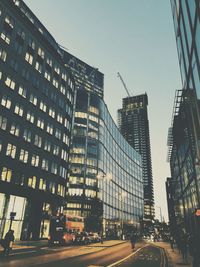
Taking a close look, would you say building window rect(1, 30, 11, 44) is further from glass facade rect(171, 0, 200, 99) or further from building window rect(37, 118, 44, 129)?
glass facade rect(171, 0, 200, 99)

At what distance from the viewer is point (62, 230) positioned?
35281 mm

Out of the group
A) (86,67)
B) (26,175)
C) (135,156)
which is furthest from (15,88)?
(86,67)

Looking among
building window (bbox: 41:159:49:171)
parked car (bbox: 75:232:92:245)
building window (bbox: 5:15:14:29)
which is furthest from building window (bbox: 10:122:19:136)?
parked car (bbox: 75:232:92:245)

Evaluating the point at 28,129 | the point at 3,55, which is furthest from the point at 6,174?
the point at 3,55

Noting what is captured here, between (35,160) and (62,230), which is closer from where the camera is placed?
(62,230)

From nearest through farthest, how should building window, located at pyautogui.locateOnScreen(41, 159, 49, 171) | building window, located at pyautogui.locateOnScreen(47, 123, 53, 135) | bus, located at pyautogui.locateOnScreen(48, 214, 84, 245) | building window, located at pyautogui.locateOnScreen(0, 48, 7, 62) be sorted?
1. bus, located at pyautogui.locateOnScreen(48, 214, 84, 245)
2. building window, located at pyautogui.locateOnScreen(0, 48, 7, 62)
3. building window, located at pyautogui.locateOnScreen(41, 159, 49, 171)
4. building window, located at pyautogui.locateOnScreen(47, 123, 53, 135)

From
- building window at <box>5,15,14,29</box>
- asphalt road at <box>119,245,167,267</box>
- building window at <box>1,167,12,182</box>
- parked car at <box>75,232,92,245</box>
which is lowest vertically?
asphalt road at <box>119,245,167,267</box>

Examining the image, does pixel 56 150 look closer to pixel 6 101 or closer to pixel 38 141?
pixel 38 141

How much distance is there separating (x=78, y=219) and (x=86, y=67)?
465 ft

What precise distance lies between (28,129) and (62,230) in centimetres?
2034

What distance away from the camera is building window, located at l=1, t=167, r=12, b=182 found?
39650mm

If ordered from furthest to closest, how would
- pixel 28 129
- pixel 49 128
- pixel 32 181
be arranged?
pixel 49 128
pixel 28 129
pixel 32 181

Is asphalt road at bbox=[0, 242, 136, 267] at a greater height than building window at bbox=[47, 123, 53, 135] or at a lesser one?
lesser

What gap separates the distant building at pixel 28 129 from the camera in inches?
1646
